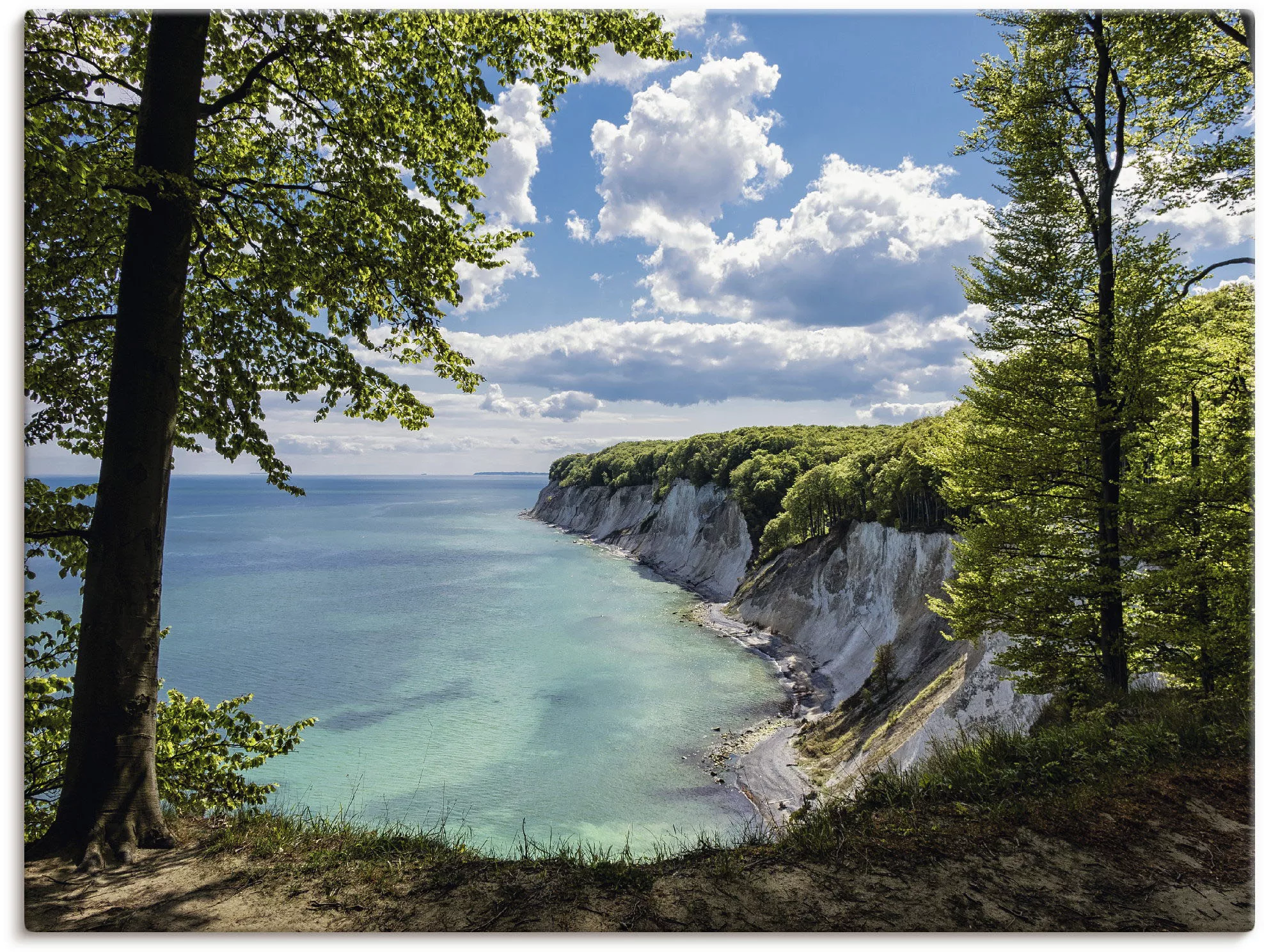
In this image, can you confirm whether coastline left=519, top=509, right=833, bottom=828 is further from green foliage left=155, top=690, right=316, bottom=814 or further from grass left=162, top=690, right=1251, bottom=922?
green foliage left=155, top=690, right=316, bottom=814

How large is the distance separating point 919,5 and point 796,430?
7783cm

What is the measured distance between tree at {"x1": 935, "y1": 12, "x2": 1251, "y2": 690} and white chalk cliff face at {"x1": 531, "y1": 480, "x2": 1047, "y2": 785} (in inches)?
127

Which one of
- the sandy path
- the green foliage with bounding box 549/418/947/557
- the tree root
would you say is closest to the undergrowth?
the sandy path

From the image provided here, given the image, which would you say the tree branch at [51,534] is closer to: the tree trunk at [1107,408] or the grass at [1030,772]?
the grass at [1030,772]

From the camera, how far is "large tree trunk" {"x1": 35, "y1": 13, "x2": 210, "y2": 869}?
484cm

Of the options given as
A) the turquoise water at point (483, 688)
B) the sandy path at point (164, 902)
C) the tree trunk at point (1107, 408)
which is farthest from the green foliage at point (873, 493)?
the sandy path at point (164, 902)

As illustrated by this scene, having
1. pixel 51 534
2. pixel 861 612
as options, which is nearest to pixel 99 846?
pixel 51 534

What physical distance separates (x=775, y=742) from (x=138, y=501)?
27373 mm

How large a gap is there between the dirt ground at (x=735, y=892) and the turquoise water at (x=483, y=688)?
3.79 metres

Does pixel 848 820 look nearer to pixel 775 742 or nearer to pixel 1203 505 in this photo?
pixel 1203 505

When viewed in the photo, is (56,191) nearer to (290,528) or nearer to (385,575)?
(385,575)

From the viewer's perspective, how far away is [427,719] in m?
30.2

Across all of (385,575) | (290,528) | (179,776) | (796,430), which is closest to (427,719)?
(179,776)

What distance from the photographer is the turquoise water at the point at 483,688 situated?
72.7 feet
